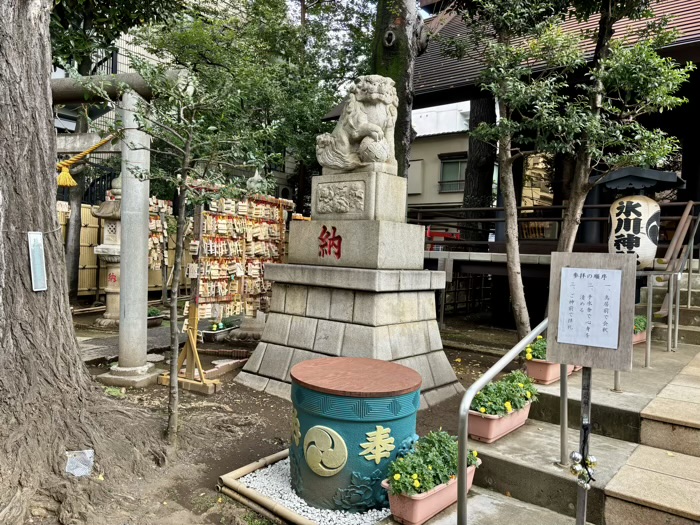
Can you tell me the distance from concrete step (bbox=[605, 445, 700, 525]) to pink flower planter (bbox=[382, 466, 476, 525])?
1041mm

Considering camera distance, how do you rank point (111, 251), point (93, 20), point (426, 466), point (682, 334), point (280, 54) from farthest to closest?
point (280, 54), point (111, 251), point (93, 20), point (682, 334), point (426, 466)

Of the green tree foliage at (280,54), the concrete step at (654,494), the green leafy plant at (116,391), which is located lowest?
A: the green leafy plant at (116,391)

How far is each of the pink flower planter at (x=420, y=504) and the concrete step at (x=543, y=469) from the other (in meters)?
0.52

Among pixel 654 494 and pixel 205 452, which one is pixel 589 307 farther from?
pixel 205 452

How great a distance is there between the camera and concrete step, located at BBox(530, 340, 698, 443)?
161 inches

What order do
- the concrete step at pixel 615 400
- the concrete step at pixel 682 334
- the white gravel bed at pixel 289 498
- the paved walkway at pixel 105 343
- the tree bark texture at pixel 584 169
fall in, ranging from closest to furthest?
1. the white gravel bed at pixel 289 498
2. the concrete step at pixel 615 400
3. the concrete step at pixel 682 334
4. the tree bark texture at pixel 584 169
5. the paved walkway at pixel 105 343

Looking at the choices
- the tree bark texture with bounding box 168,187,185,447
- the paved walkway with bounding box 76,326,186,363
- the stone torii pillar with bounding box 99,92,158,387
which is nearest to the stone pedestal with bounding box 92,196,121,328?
the paved walkway with bounding box 76,326,186,363

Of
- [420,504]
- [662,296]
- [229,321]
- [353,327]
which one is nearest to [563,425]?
[420,504]

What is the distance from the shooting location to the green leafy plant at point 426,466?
3.16 m

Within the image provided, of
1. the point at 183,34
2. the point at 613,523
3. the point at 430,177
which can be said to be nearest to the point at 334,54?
the point at 183,34

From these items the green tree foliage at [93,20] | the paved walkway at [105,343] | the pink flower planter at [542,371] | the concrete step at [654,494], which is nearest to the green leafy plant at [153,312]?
the paved walkway at [105,343]

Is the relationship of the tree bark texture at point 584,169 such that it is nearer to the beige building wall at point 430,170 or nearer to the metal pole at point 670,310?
the metal pole at point 670,310

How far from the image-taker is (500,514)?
3.35 metres

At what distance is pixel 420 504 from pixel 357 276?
3183 millimetres
